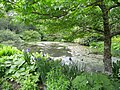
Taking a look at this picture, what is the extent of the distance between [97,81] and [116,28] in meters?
1.67

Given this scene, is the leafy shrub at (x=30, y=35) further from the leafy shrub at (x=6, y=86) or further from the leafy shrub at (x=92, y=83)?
the leafy shrub at (x=92, y=83)

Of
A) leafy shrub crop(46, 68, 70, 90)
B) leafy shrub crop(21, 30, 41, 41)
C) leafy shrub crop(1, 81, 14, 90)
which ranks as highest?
leafy shrub crop(21, 30, 41, 41)

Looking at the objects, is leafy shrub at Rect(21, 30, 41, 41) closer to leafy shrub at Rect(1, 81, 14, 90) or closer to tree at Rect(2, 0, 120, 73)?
leafy shrub at Rect(1, 81, 14, 90)

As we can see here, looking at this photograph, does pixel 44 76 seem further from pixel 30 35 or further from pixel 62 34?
pixel 30 35

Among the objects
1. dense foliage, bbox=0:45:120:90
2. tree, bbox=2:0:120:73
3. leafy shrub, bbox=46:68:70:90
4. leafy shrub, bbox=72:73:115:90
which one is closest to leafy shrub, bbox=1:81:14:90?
dense foliage, bbox=0:45:120:90

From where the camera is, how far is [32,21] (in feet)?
10.7

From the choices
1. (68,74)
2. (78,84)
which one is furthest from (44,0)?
(68,74)

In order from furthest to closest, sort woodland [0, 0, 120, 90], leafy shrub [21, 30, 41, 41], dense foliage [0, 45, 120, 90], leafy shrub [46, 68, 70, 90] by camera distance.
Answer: leafy shrub [21, 30, 41, 41]
leafy shrub [46, 68, 70, 90]
dense foliage [0, 45, 120, 90]
woodland [0, 0, 120, 90]

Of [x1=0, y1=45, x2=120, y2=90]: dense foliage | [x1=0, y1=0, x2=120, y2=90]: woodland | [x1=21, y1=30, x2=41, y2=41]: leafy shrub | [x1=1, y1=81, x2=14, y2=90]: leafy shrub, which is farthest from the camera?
[x1=21, y1=30, x2=41, y2=41]: leafy shrub

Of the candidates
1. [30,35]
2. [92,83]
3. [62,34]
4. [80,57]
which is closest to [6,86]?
[62,34]

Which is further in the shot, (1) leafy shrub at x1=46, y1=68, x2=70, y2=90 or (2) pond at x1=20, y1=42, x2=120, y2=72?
(2) pond at x1=20, y1=42, x2=120, y2=72

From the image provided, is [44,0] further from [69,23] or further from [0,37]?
[0,37]

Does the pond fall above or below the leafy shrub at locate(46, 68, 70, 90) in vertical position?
below

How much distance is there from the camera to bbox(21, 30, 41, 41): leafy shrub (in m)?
18.5
